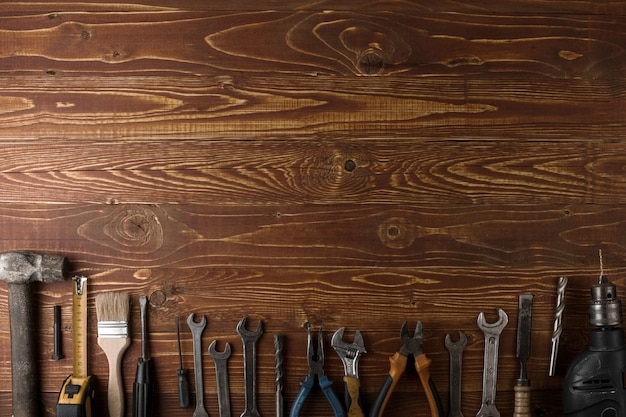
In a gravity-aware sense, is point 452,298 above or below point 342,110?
below

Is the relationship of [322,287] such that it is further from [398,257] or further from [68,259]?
[68,259]

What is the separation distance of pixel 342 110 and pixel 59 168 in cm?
80

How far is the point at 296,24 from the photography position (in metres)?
1.79

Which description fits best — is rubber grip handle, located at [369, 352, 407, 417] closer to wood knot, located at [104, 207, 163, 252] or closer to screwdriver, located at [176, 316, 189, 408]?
screwdriver, located at [176, 316, 189, 408]

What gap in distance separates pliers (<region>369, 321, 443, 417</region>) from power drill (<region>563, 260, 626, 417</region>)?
13.9 inches

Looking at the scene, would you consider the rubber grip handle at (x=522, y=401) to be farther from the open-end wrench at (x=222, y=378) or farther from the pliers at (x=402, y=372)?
the open-end wrench at (x=222, y=378)

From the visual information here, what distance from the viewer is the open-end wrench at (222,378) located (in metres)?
1.79

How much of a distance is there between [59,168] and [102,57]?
33 centimetres

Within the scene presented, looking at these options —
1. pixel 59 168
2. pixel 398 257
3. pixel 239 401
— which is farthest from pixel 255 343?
pixel 59 168

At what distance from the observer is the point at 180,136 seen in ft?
5.88

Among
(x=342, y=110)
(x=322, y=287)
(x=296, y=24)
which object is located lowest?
(x=322, y=287)

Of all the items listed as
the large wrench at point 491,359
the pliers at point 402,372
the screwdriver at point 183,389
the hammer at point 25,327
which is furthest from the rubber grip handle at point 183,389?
the large wrench at point 491,359

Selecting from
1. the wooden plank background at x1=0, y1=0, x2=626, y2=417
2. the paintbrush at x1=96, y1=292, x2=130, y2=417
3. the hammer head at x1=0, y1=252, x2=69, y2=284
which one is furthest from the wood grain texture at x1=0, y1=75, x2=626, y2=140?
the paintbrush at x1=96, y1=292, x2=130, y2=417

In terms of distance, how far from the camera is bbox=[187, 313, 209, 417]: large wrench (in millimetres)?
1791
